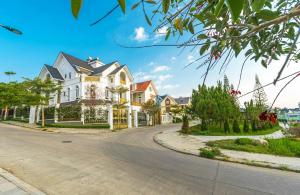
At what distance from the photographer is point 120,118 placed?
86.7ft

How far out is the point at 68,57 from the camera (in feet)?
107

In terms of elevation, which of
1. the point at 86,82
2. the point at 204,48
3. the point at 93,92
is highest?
the point at 86,82

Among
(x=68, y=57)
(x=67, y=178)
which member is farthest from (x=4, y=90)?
(x=67, y=178)

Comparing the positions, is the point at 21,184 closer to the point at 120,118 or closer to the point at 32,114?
the point at 120,118

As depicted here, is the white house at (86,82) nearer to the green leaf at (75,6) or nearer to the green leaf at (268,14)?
the green leaf at (268,14)

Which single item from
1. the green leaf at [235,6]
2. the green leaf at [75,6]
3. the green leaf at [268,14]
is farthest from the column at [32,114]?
the green leaf at [235,6]

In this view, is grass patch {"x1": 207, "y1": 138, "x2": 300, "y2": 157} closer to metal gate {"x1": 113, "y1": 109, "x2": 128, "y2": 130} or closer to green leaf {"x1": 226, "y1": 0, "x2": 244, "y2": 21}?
green leaf {"x1": 226, "y1": 0, "x2": 244, "y2": 21}

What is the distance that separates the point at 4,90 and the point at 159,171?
34.5 metres

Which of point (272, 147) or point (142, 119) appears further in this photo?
point (142, 119)

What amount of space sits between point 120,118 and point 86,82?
7.26 metres

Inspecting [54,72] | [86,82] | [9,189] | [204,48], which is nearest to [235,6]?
[204,48]

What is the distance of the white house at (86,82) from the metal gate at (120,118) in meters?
0.54

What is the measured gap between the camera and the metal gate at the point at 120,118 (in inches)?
995

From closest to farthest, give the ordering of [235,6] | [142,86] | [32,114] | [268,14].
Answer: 1. [235,6]
2. [268,14]
3. [32,114]
4. [142,86]
